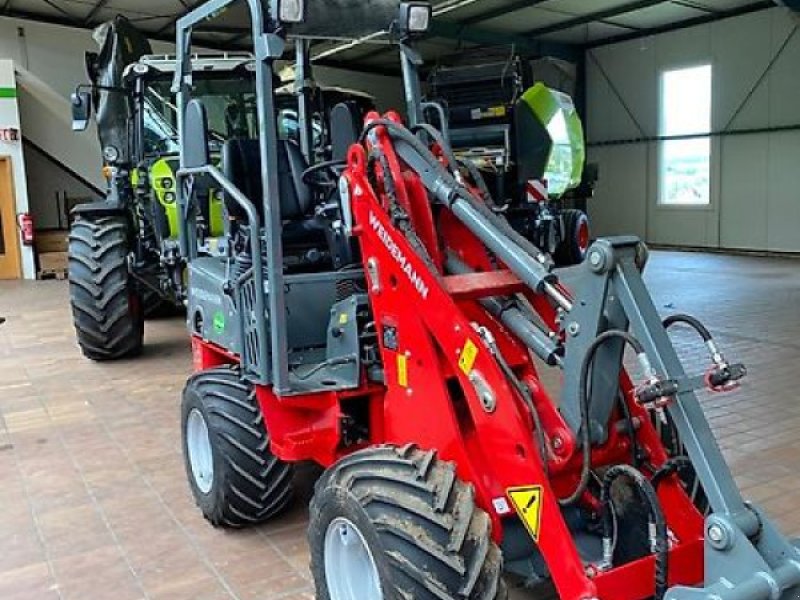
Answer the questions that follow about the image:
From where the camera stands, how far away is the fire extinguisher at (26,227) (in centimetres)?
1412

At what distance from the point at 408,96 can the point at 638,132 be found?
1515 centimetres

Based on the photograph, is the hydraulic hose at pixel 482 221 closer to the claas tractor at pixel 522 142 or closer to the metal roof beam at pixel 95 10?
the claas tractor at pixel 522 142

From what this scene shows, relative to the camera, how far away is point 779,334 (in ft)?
25.5

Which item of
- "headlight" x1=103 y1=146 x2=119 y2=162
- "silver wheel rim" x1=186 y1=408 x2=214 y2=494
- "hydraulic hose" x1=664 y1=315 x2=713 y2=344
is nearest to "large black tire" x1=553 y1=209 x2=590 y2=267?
"headlight" x1=103 y1=146 x2=119 y2=162

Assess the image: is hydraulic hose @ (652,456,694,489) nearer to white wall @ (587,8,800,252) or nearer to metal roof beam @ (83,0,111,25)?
white wall @ (587,8,800,252)

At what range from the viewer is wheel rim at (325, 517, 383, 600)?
253cm

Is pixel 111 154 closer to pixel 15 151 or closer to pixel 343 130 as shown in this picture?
Result: pixel 343 130

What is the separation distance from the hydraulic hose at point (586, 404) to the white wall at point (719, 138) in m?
14.3

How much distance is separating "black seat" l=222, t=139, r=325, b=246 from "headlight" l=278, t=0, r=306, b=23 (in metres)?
0.98

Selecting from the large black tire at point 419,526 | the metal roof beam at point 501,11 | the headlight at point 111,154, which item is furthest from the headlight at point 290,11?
the metal roof beam at point 501,11

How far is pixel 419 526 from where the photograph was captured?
89.1 inches

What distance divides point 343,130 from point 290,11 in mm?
957

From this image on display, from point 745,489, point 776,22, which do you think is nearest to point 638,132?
point 776,22

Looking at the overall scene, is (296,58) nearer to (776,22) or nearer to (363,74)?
(776,22)
